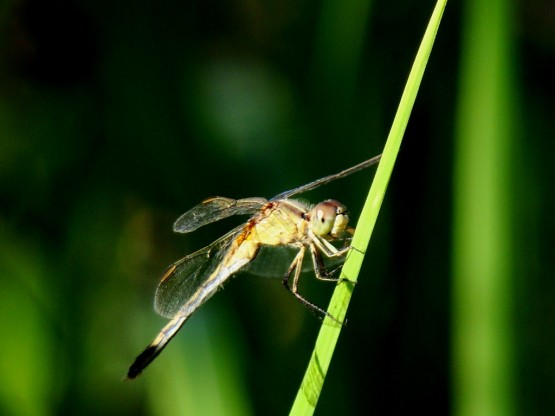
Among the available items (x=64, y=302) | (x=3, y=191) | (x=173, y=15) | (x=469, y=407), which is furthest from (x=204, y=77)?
(x=469, y=407)

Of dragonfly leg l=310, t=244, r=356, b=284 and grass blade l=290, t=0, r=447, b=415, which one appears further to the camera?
dragonfly leg l=310, t=244, r=356, b=284

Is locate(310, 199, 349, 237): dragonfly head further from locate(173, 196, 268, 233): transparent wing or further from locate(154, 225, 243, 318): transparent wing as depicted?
locate(154, 225, 243, 318): transparent wing

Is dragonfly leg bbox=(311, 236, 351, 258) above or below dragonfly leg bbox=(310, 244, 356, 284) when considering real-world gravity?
above

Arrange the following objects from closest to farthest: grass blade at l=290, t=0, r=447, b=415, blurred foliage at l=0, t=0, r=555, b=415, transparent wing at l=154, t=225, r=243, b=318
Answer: grass blade at l=290, t=0, r=447, b=415 → transparent wing at l=154, t=225, r=243, b=318 → blurred foliage at l=0, t=0, r=555, b=415

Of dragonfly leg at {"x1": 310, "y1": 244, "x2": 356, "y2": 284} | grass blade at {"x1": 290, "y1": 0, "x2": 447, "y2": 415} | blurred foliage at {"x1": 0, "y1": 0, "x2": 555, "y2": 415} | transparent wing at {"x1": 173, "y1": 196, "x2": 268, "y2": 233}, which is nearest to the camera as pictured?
grass blade at {"x1": 290, "y1": 0, "x2": 447, "y2": 415}

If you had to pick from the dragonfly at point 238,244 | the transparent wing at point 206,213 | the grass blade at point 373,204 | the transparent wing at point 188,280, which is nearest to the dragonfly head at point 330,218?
the dragonfly at point 238,244

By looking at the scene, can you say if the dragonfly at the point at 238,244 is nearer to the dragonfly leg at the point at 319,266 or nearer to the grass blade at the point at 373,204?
the dragonfly leg at the point at 319,266

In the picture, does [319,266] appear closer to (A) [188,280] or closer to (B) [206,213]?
(B) [206,213]

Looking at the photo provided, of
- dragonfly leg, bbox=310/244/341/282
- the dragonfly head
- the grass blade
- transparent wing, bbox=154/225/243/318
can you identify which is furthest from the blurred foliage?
the grass blade
